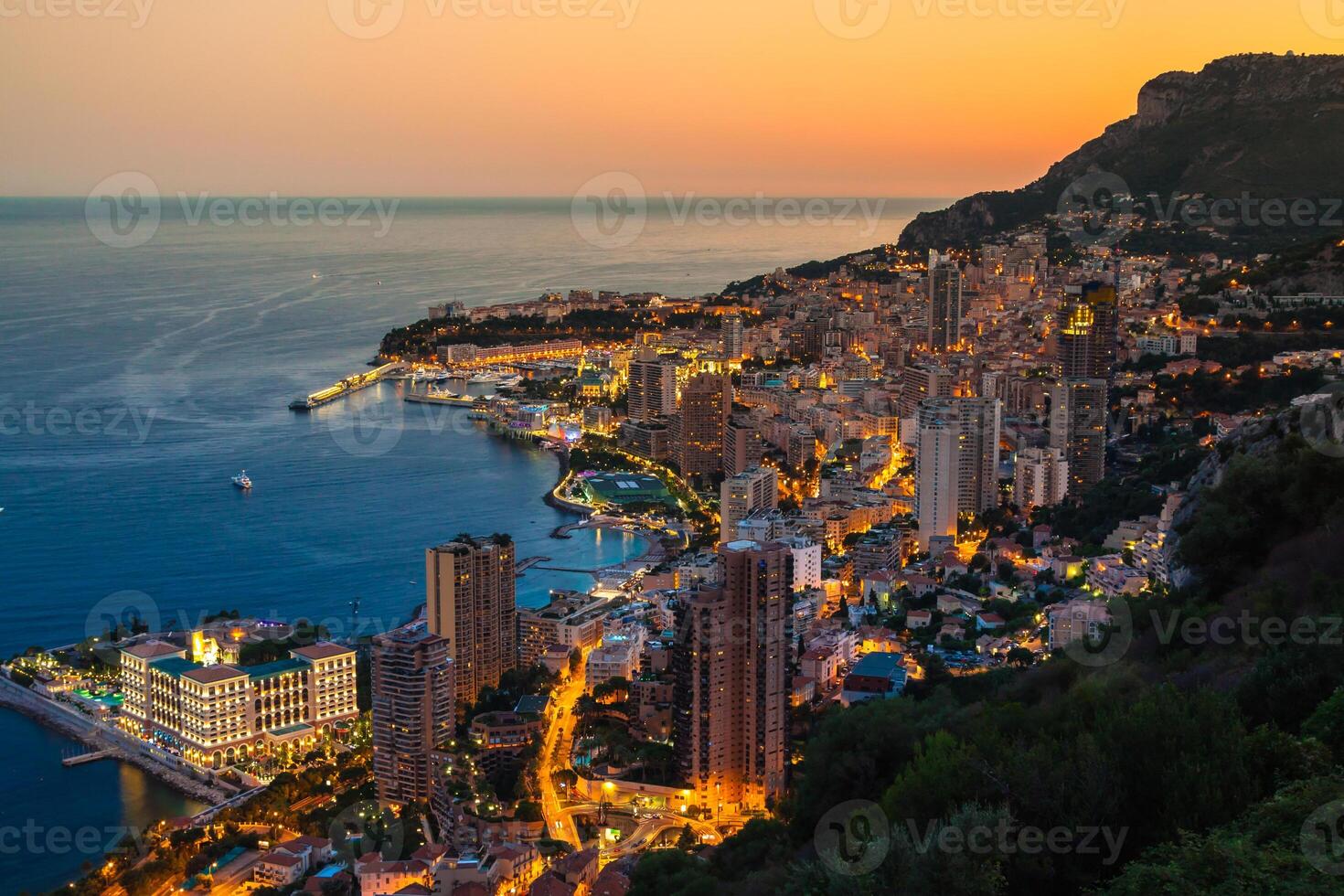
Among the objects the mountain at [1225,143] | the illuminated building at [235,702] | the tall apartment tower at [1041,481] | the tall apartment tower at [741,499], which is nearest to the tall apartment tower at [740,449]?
the tall apartment tower at [741,499]

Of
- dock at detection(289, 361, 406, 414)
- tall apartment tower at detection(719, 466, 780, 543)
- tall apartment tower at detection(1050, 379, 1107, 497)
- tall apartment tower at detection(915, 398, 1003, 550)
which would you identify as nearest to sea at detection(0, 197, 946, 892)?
dock at detection(289, 361, 406, 414)

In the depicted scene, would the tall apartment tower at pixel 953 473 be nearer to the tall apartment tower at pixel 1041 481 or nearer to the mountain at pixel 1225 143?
the tall apartment tower at pixel 1041 481

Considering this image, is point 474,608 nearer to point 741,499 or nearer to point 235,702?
point 235,702

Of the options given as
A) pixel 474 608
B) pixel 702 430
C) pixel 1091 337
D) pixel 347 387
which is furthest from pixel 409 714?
pixel 347 387

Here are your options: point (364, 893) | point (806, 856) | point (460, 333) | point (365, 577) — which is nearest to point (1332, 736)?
point (806, 856)

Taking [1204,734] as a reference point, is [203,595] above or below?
below

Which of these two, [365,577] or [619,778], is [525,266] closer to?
[365,577]
